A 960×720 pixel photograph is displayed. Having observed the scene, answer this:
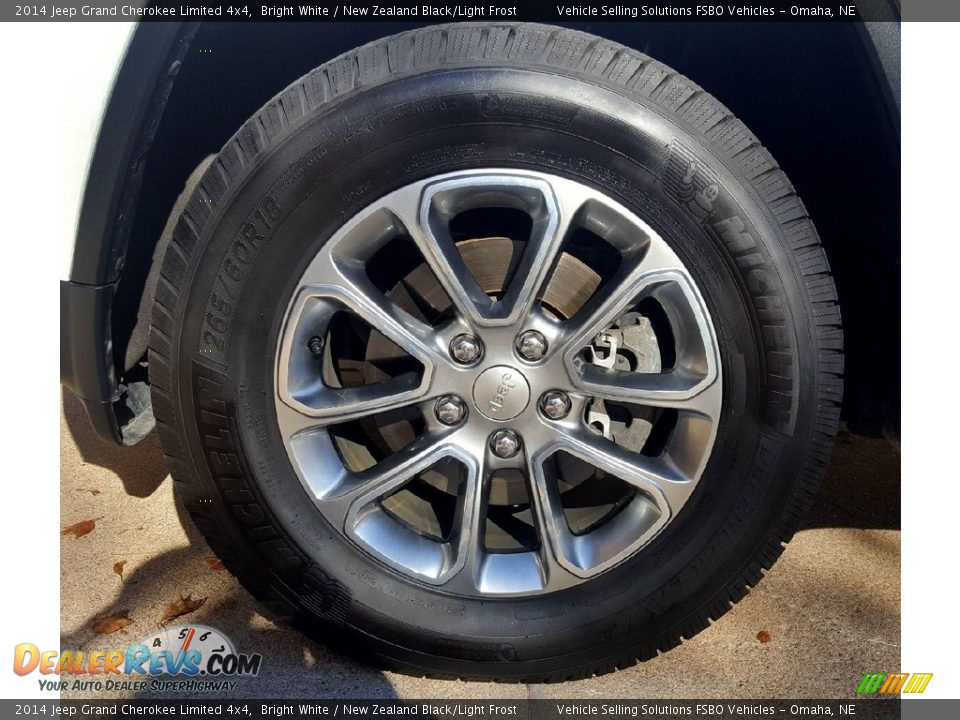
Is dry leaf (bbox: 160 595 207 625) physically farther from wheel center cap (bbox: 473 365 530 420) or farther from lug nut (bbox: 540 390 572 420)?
lug nut (bbox: 540 390 572 420)

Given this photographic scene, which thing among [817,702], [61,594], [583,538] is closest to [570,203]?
[583,538]

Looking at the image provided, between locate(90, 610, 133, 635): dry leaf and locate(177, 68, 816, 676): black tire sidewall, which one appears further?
locate(90, 610, 133, 635): dry leaf

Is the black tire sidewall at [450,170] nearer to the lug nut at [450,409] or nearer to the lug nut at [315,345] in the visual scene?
the lug nut at [315,345]

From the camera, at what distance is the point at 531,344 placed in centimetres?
162

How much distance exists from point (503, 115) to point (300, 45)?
67 cm

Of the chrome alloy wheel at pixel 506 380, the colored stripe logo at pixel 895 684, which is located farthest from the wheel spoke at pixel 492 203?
the colored stripe logo at pixel 895 684

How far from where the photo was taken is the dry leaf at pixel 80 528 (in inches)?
90.1

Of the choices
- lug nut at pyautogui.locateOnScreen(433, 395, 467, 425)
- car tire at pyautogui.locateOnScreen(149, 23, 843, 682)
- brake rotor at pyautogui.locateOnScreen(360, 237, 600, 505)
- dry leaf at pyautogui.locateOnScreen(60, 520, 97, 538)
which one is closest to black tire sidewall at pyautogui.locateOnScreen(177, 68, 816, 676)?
car tire at pyautogui.locateOnScreen(149, 23, 843, 682)

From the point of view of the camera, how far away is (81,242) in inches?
63.7

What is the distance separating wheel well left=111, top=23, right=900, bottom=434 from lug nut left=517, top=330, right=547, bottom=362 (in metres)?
0.80

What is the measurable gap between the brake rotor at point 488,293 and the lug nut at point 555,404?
243mm

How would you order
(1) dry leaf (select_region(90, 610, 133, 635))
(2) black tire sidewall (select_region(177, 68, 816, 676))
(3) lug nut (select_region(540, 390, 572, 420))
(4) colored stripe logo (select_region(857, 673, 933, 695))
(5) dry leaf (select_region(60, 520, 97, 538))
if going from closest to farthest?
(2) black tire sidewall (select_region(177, 68, 816, 676)) → (3) lug nut (select_region(540, 390, 572, 420)) → (4) colored stripe logo (select_region(857, 673, 933, 695)) → (1) dry leaf (select_region(90, 610, 133, 635)) → (5) dry leaf (select_region(60, 520, 97, 538))

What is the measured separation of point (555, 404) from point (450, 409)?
0.79 ft

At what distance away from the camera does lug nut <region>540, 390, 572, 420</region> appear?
5.42 ft
